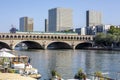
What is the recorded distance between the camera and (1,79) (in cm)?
1798

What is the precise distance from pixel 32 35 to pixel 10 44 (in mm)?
21019

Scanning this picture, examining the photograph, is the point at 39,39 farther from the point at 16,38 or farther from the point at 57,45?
the point at 57,45

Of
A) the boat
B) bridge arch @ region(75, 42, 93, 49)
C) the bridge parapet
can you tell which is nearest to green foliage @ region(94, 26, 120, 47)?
bridge arch @ region(75, 42, 93, 49)

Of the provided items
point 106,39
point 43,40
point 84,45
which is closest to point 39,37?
point 43,40

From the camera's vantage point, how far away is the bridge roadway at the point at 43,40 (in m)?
147

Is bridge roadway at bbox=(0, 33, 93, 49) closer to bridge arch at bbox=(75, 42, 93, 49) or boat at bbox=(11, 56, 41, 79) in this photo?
bridge arch at bbox=(75, 42, 93, 49)

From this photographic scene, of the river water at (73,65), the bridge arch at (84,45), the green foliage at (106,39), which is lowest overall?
the river water at (73,65)

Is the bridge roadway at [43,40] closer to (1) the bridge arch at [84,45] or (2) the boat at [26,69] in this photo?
(1) the bridge arch at [84,45]

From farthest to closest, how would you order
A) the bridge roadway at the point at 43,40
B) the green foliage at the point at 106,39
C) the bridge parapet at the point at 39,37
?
the green foliage at the point at 106,39, the bridge parapet at the point at 39,37, the bridge roadway at the point at 43,40

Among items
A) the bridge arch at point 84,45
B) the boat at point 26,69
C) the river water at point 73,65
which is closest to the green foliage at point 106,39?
the bridge arch at point 84,45

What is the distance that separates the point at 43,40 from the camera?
15462 centimetres

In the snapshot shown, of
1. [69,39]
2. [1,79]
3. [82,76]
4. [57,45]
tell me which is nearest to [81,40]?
[69,39]

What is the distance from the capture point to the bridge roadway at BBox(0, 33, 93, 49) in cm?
14715

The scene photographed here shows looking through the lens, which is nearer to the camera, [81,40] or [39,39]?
[39,39]
